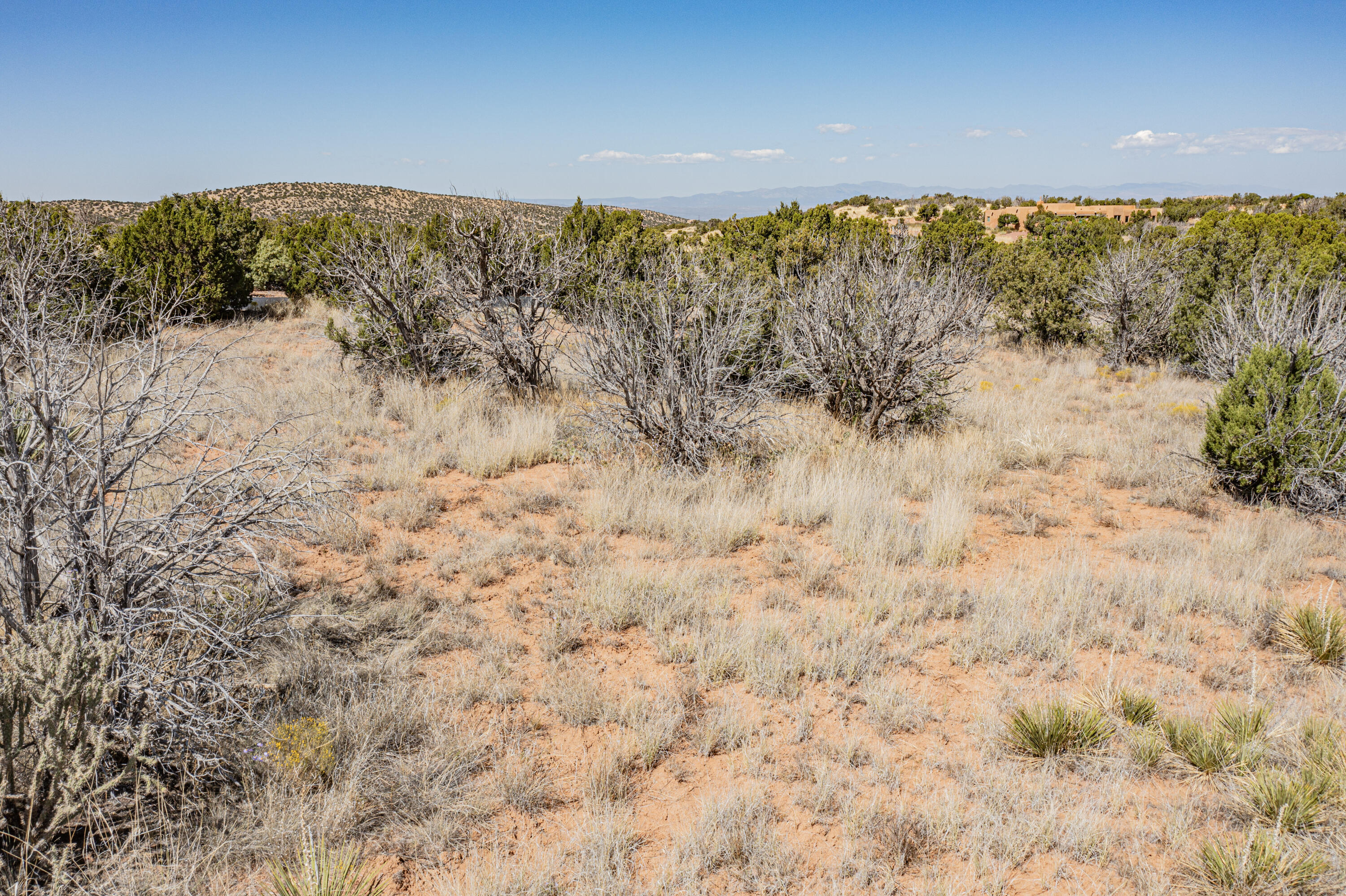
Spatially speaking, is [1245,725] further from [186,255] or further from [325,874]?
[186,255]

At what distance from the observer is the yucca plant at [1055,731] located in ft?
10.8

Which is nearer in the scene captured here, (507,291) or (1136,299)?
(507,291)

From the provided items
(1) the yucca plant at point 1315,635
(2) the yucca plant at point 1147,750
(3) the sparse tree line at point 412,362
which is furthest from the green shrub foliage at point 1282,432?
(2) the yucca plant at point 1147,750

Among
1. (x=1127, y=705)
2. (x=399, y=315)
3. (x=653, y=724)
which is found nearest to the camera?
(x=653, y=724)

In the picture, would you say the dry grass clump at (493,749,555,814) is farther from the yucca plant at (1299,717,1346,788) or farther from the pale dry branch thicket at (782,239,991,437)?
the pale dry branch thicket at (782,239,991,437)

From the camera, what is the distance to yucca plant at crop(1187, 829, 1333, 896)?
244 centimetres

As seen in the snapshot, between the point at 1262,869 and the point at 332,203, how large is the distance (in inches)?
2092

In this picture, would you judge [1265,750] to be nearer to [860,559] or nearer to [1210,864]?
[1210,864]

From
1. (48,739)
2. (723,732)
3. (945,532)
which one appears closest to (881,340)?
(945,532)

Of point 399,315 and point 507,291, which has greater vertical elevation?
point 507,291

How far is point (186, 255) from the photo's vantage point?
1351 cm

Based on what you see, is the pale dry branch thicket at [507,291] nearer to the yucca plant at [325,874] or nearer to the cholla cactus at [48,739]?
the cholla cactus at [48,739]

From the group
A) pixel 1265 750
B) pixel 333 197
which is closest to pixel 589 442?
pixel 1265 750

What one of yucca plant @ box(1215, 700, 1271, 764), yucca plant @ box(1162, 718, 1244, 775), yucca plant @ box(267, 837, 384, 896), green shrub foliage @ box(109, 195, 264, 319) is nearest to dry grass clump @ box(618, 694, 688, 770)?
yucca plant @ box(267, 837, 384, 896)
